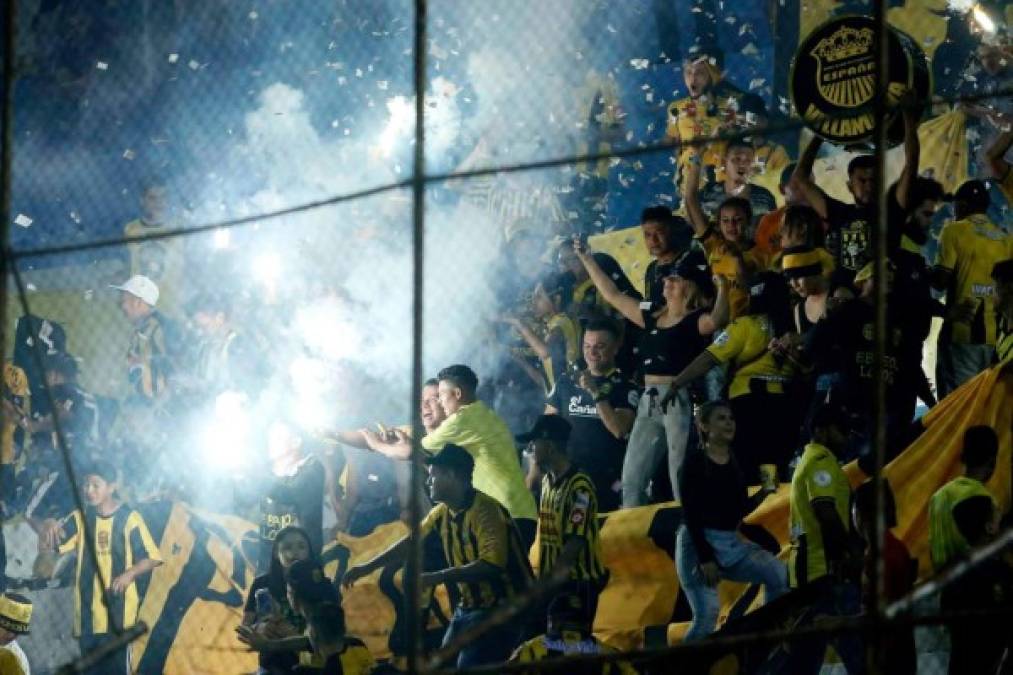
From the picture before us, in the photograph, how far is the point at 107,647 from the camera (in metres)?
5.58

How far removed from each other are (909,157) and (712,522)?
6.69 ft

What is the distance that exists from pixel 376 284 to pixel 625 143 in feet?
6.47

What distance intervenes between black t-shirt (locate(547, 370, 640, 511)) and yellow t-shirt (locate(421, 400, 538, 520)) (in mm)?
385

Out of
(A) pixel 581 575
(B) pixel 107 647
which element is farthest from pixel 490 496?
(B) pixel 107 647

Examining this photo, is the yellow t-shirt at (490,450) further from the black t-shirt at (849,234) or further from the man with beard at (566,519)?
the black t-shirt at (849,234)

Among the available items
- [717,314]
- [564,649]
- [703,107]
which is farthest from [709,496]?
[703,107]

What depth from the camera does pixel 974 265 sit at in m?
7.91

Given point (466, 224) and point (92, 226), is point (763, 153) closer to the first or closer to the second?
point (466, 224)

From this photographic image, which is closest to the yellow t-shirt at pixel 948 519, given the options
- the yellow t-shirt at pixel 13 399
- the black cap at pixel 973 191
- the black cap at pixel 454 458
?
the black cap at pixel 973 191

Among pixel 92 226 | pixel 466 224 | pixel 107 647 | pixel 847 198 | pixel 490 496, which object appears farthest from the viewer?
pixel 92 226

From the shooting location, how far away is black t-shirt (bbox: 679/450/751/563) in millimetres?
8227

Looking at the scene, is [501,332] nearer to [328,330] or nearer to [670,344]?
[670,344]

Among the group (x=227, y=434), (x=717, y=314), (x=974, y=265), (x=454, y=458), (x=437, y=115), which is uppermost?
(x=437, y=115)

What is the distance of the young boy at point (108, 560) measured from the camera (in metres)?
10.4
